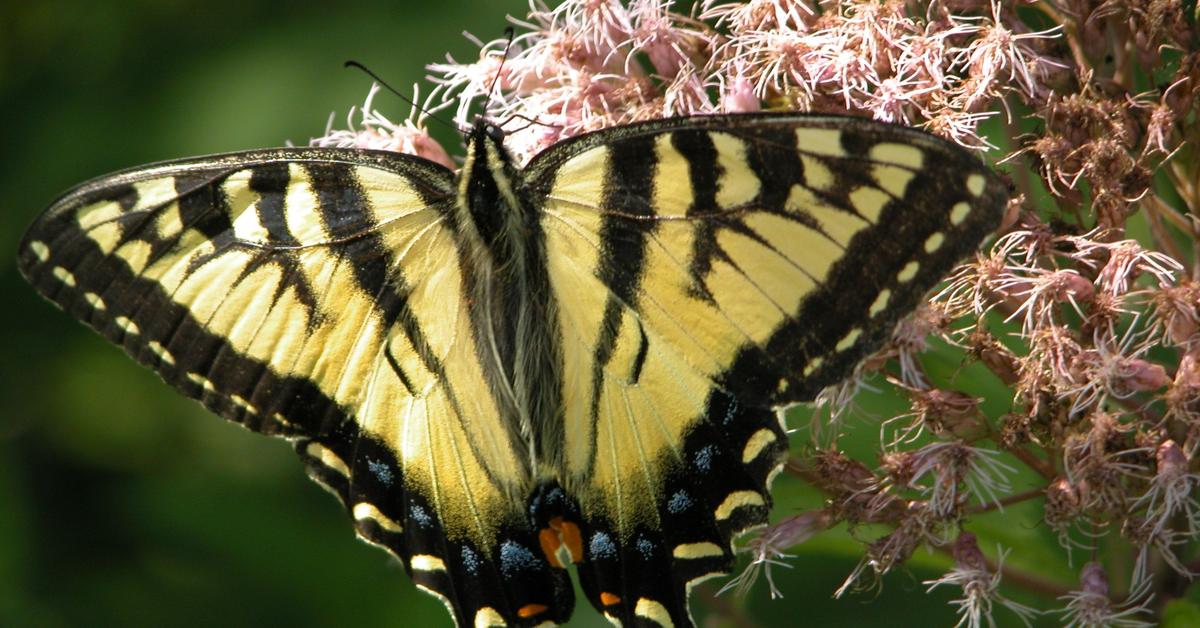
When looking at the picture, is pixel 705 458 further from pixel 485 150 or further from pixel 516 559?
pixel 485 150

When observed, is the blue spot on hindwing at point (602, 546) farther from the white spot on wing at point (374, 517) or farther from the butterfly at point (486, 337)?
the white spot on wing at point (374, 517)

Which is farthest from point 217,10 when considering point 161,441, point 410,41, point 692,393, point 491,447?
point 692,393

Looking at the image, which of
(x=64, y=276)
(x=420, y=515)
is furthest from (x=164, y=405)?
(x=420, y=515)

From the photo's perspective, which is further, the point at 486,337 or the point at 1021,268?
the point at 486,337

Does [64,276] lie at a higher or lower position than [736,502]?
higher

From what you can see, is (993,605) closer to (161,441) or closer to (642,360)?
(642,360)

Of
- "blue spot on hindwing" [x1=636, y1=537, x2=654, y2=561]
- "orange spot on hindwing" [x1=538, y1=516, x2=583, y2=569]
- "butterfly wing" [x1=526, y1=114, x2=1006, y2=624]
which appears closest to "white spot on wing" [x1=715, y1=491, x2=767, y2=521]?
"butterfly wing" [x1=526, y1=114, x2=1006, y2=624]
